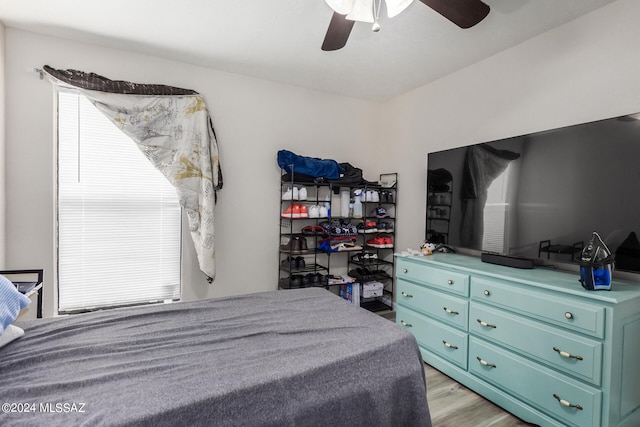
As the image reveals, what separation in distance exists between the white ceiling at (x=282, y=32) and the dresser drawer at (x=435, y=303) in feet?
6.40

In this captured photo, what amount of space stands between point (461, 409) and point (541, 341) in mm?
643

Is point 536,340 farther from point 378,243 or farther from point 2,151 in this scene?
point 2,151

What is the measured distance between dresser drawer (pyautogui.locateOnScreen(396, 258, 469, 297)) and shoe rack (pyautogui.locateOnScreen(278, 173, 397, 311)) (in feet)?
2.78

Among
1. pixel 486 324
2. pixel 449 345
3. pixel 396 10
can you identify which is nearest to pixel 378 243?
pixel 449 345

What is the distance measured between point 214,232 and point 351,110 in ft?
7.05

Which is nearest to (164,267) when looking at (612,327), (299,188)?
(299,188)

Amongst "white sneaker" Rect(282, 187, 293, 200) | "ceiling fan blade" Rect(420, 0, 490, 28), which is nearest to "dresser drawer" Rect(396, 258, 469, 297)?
→ "white sneaker" Rect(282, 187, 293, 200)

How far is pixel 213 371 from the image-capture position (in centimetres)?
105

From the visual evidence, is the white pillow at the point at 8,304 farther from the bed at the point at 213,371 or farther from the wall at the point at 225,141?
the wall at the point at 225,141

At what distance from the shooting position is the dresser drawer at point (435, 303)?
6.85 feet

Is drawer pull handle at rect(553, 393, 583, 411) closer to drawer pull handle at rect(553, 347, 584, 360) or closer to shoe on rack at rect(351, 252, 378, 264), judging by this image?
drawer pull handle at rect(553, 347, 584, 360)

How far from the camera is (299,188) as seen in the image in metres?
3.22

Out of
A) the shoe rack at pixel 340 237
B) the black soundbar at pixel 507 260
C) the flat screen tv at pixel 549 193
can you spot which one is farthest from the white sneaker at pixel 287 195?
the black soundbar at pixel 507 260

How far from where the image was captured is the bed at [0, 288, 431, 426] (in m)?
0.88
